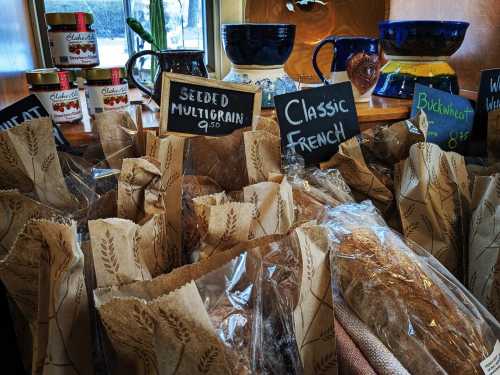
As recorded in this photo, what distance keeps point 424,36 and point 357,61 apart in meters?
0.16

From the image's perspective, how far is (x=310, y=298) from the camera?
0.46 m

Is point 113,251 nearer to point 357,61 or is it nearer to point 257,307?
point 257,307

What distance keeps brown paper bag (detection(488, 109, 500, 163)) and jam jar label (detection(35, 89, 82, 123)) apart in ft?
2.79

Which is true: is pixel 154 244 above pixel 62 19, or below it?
below

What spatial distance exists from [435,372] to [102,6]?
1803 millimetres

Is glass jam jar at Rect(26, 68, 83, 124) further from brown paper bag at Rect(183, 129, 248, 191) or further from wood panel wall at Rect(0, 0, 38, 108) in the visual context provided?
brown paper bag at Rect(183, 129, 248, 191)

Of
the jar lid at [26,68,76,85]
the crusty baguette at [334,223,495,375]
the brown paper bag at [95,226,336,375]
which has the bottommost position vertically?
the crusty baguette at [334,223,495,375]

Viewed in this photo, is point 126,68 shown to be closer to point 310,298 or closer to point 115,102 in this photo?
point 115,102

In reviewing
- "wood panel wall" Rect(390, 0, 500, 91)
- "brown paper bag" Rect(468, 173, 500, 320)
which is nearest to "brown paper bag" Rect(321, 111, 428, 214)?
"brown paper bag" Rect(468, 173, 500, 320)

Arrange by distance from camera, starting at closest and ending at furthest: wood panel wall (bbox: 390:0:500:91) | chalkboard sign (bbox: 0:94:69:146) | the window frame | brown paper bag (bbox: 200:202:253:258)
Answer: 1. brown paper bag (bbox: 200:202:253:258)
2. chalkboard sign (bbox: 0:94:69:146)
3. wood panel wall (bbox: 390:0:500:91)
4. the window frame

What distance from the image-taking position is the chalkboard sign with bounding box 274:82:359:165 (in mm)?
757

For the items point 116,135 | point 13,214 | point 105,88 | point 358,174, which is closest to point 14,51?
point 105,88

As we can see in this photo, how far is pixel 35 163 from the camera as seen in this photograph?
578 millimetres

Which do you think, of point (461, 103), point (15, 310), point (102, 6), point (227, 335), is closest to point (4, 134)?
point (15, 310)
